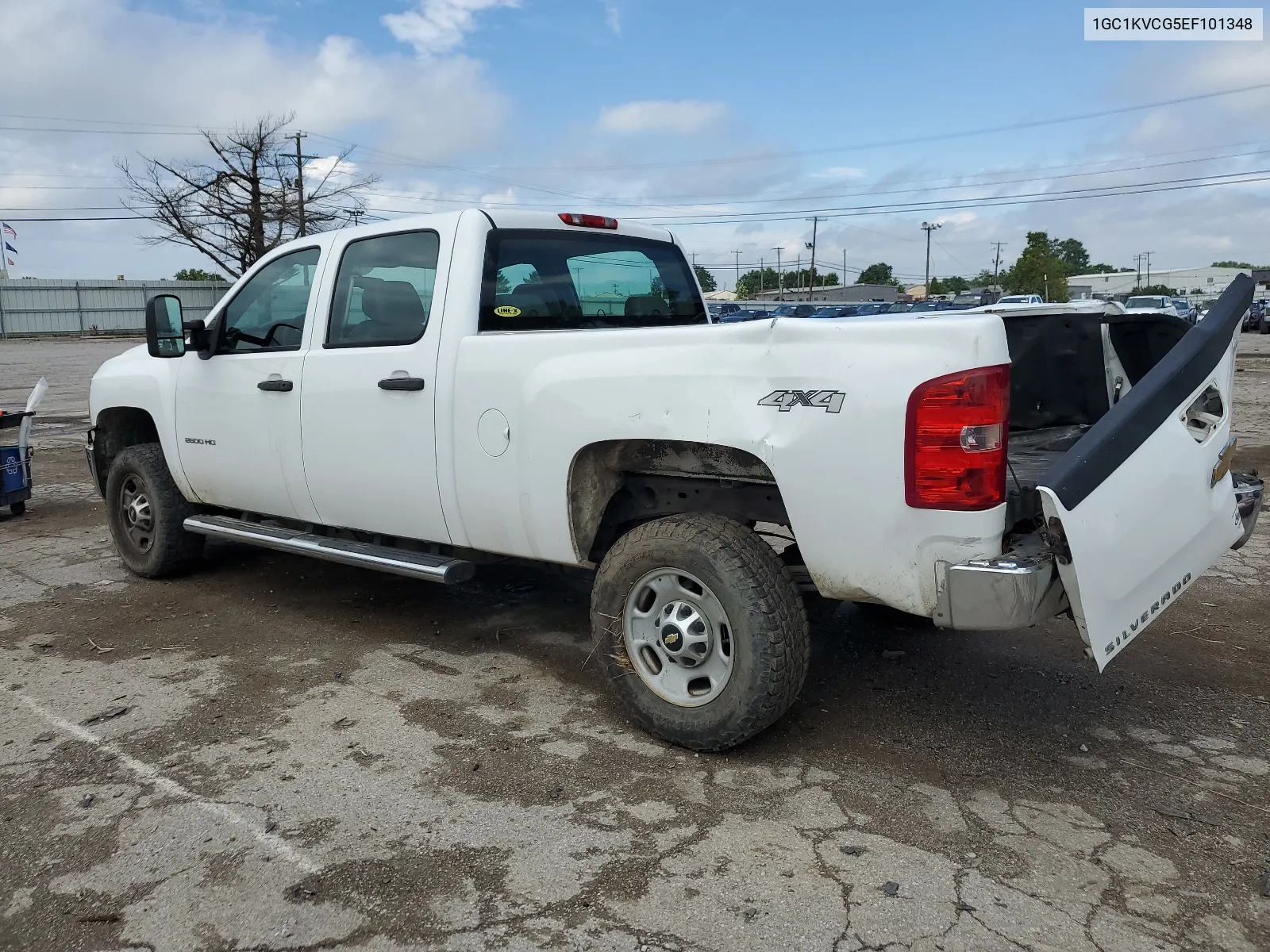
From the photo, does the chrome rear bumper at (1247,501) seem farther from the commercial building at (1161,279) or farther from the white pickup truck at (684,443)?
the commercial building at (1161,279)

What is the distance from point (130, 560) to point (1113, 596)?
18.4ft

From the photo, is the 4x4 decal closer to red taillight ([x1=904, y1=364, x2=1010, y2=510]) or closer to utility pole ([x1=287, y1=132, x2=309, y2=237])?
red taillight ([x1=904, y1=364, x2=1010, y2=510])

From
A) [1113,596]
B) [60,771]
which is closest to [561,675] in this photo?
[60,771]

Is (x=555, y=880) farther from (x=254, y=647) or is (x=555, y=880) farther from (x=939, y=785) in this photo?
(x=254, y=647)

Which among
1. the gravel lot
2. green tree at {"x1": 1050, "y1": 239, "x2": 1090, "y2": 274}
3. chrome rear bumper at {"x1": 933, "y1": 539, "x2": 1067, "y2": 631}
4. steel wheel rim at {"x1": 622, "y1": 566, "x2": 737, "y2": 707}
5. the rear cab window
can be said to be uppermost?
green tree at {"x1": 1050, "y1": 239, "x2": 1090, "y2": 274}

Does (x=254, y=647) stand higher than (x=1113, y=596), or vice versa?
(x=1113, y=596)

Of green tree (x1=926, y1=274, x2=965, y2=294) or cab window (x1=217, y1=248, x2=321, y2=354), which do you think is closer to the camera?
cab window (x1=217, y1=248, x2=321, y2=354)

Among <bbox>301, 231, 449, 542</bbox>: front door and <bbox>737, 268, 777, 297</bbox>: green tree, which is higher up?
<bbox>737, 268, 777, 297</bbox>: green tree

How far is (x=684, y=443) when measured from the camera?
3.67 meters

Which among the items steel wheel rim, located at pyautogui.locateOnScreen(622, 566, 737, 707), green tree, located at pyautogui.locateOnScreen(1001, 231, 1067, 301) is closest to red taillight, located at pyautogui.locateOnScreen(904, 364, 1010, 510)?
steel wheel rim, located at pyautogui.locateOnScreen(622, 566, 737, 707)

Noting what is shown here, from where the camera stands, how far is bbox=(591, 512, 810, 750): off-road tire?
11.1ft

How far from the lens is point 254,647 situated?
4.96 m

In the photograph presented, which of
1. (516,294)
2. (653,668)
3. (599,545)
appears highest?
(516,294)

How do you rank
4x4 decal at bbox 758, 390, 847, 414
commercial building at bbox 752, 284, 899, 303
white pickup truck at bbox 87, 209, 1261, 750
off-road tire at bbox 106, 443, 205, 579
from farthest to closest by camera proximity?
commercial building at bbox 752, 284, 899, 303 < off-road tire at bbox 106, 443, 205, 579 < 4x4 decal at bbox 758, 390, 847, 414 < white pickup truck at bbox 87, 209, 1261, 750
